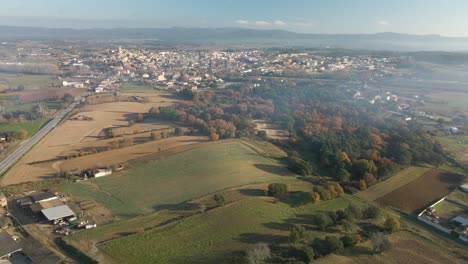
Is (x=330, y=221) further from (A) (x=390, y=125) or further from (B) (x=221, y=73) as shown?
(B) (x=221, y=73)

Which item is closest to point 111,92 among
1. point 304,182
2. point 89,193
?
point 89,193

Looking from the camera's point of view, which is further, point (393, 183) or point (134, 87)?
point (134, 87)

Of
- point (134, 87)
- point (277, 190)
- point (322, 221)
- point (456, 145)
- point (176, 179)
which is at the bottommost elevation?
point (176, 179)

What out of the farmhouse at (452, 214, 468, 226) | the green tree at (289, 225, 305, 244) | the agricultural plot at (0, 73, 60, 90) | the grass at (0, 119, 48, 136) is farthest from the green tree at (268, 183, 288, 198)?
the agricultural plot at (0, 73, 60, 90)

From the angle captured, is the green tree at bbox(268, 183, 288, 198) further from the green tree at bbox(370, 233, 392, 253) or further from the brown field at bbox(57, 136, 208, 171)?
the brown field at bbox(57, 136, 208, 171)

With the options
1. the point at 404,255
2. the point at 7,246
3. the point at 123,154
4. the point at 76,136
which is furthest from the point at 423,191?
the point at 76,136

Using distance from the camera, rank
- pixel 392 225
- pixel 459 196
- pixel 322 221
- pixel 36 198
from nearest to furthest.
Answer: pixel 322 221
pixel 392 225
pixel 36 198
pixel 459 196

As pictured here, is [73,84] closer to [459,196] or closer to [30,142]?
[30,142]

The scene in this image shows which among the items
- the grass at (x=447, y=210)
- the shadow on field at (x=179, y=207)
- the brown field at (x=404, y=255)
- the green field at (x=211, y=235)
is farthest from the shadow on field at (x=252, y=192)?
the grass at (x=447, y=210)

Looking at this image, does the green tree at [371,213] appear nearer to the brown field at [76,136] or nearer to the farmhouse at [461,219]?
the farmhouse at [461,219]
